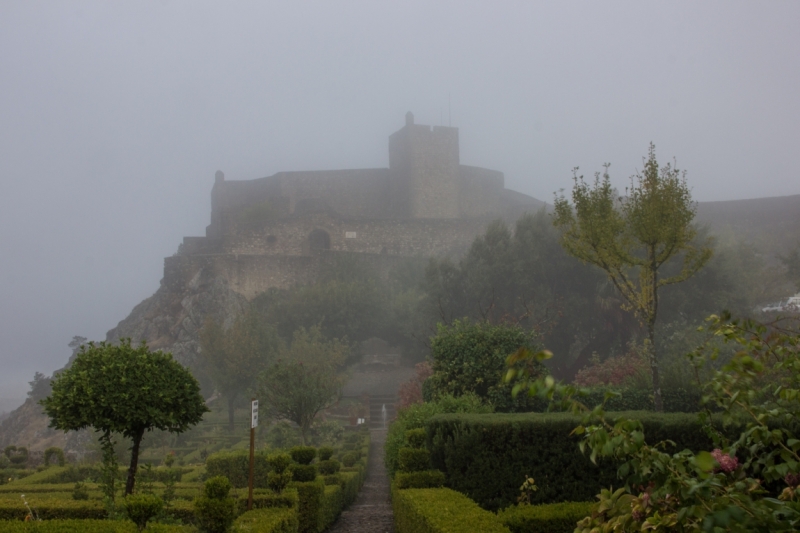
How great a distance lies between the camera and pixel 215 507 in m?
6.45

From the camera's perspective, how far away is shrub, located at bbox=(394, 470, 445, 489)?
30.7 ft

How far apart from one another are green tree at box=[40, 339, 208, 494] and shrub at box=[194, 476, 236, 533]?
227 centimetres

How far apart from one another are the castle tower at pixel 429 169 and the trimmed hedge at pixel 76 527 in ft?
147

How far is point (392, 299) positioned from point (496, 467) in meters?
31.3

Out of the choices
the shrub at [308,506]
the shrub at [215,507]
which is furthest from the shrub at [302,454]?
the shrub at [215,507]

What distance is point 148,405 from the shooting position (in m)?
8.58

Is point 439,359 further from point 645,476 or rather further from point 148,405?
point 645,476

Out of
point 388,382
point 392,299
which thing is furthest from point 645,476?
point 392,299

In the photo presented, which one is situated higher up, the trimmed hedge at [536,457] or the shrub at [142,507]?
the shrub at [142,507]

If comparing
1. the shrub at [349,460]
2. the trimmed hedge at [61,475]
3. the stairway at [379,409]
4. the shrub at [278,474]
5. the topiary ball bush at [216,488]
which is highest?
the topiary ball bush at [216,488]

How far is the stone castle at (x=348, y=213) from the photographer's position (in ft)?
139

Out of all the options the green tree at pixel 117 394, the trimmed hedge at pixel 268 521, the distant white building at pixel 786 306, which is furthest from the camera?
the distant white building at pixel 786 306

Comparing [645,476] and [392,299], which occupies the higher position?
[392,299]

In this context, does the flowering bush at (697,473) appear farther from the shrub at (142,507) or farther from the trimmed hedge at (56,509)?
the trimmed hedge at (56,509)
